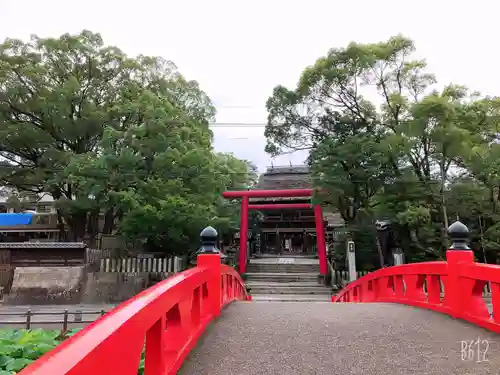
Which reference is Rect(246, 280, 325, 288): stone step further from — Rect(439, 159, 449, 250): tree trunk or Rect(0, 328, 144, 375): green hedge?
Rect(0, 328, 144, 375): green hedge

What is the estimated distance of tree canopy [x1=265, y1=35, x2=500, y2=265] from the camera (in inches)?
690

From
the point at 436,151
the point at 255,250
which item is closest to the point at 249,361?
the point at 436,151

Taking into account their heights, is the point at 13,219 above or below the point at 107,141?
below

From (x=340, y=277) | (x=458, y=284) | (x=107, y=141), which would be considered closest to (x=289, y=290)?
(x=340, y=277)

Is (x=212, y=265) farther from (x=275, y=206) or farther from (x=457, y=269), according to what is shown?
(x=275, y=206)

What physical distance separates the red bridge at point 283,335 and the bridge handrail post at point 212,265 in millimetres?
13

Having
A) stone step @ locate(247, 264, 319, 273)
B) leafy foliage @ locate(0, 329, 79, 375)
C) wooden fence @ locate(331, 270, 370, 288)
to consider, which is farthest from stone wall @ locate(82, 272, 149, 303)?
leafy foliage @ locate(0, 329, 79, 375)

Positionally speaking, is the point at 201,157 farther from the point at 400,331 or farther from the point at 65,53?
the point at 400,331

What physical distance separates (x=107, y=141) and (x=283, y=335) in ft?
55.0

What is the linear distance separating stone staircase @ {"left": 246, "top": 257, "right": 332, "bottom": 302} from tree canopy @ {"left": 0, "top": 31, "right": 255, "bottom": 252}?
416 cm

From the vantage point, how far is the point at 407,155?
18.9m

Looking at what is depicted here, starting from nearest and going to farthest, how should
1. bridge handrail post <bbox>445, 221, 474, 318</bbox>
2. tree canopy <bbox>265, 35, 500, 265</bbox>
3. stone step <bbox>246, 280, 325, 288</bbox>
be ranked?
bridge handrail post <bbox>445, 221, 474, 318</bbox>, tree canopy <bbox>265, 35, 500, 265</bbox>, stone step <bbox>246, 280, 325, 288</bbox>

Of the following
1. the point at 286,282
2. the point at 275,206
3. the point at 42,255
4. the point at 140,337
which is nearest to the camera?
the point at 140,337

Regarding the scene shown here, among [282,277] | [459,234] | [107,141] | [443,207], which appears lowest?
[282,277]
